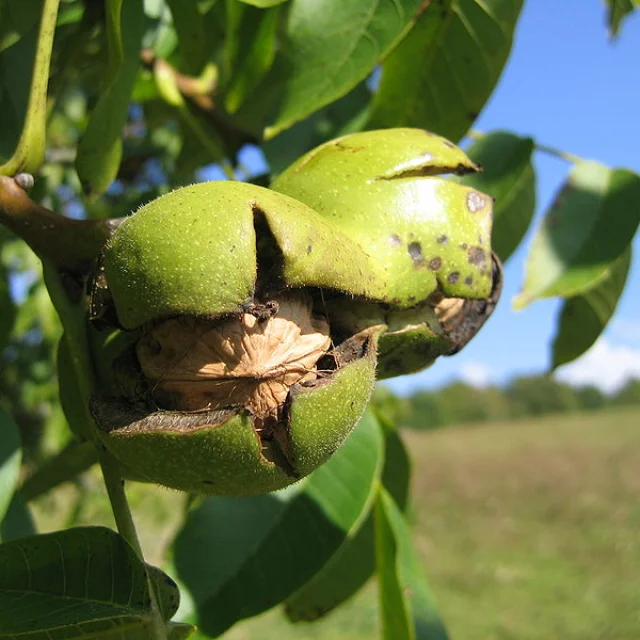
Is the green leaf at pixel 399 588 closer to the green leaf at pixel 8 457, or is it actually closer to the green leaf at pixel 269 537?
the green leaf at pixel 269 537

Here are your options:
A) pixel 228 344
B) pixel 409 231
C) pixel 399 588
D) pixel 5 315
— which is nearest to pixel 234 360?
pixel 228 344

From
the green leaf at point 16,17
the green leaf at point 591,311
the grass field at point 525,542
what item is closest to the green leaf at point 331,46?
the green leaf at point 16,17

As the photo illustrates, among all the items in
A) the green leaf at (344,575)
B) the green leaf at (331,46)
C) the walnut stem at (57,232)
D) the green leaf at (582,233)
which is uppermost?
the green leaf at (331,46)

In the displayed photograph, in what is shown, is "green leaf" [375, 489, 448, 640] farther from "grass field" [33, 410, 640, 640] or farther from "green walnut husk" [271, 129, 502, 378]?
"grass field" [33, 410, 640, 640]

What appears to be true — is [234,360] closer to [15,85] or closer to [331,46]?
[331,46]

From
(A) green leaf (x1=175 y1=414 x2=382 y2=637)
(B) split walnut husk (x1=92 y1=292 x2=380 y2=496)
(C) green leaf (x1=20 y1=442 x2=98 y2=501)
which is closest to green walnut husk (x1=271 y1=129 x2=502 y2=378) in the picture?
(B) split walnut husk (x1=92 y1=292 x2=380 y2=496)

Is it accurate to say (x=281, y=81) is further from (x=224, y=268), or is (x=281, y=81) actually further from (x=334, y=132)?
(x=224, y=268)
